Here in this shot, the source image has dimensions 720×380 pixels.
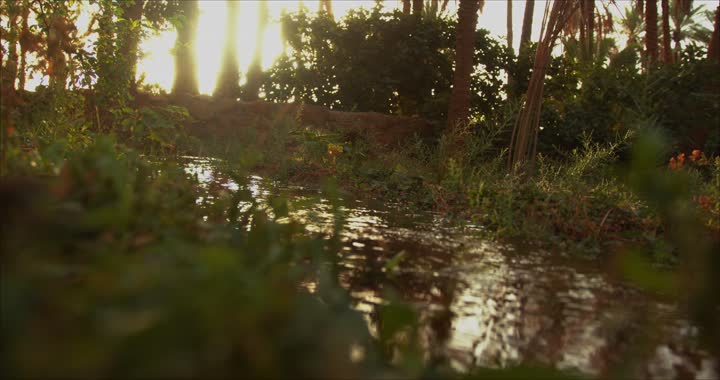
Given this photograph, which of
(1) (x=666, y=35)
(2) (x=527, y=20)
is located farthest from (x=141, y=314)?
(2) (x=527, y=20)

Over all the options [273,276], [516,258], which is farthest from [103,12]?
[273,276]

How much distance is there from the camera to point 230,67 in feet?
53.5

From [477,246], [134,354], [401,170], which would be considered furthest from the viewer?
[401,170]

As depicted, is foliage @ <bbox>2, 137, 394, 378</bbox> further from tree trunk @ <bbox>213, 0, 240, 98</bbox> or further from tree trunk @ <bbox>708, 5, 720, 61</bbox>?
tree trunk @ <bbox>213, 0, 240, 98</bbox>

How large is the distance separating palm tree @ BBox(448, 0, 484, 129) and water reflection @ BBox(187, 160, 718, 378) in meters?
6.76

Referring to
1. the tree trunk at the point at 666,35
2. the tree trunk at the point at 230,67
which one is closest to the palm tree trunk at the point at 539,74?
the tree trunk at the point at 230,67

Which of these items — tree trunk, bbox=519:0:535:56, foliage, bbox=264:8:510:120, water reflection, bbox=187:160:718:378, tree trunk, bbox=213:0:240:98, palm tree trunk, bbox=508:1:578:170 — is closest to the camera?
water reflection, bbox=187:160:718:378

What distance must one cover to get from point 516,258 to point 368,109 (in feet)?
34.5

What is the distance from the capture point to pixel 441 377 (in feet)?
5.03

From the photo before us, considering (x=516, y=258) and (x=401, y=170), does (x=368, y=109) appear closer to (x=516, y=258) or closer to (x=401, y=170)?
(x=401, y=170)

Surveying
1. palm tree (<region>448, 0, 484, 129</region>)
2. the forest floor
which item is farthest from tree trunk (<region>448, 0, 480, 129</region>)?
the forest floor

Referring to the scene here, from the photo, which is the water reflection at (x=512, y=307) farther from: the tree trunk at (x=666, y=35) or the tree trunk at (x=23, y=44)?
the tree trunk at (x=666, y=35)

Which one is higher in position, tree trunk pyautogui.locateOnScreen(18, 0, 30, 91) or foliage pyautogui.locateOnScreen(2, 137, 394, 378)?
tree trunk pyautogui.locateOnScreen(18, 0, 30, 91)

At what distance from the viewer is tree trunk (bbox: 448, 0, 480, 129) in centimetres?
1078
